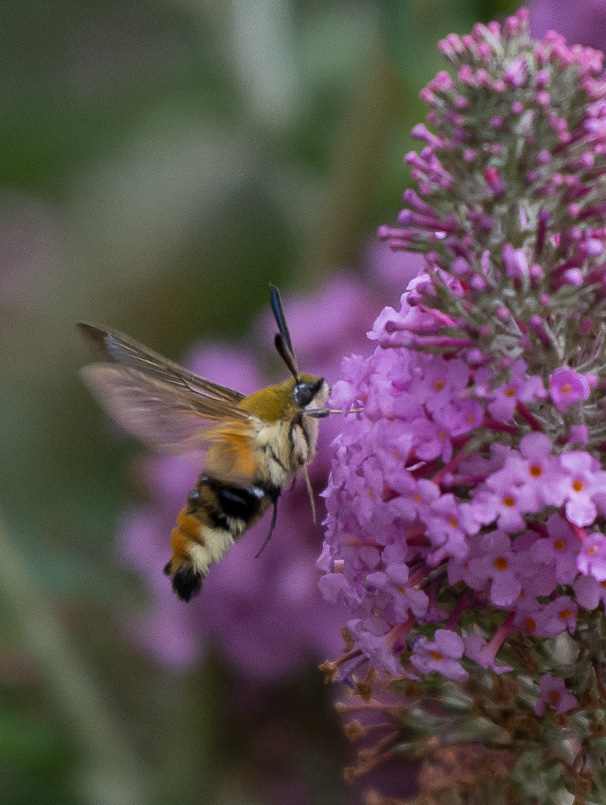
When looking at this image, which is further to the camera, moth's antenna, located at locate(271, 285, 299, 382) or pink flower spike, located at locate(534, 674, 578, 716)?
moth's antenna, located at locate(271, 285, 299, 382)

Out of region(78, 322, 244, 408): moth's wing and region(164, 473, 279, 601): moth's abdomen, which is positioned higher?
region(78, 322, 244, 408): moth's wing

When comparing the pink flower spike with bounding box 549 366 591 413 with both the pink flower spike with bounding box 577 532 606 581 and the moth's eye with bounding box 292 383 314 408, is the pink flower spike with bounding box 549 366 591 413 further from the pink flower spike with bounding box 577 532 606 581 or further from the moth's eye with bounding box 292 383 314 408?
the moth's eye with bounding box 292 383 314 408

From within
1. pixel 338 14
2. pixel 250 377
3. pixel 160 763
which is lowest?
pixel 160 763

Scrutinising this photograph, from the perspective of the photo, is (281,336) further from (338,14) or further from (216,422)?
(338,14)

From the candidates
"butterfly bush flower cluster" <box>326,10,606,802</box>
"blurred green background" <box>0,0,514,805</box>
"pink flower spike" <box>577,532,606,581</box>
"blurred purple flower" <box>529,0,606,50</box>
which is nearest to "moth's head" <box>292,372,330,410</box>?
"butterfly bush flower cluster" <box>326,10,606,802</box>

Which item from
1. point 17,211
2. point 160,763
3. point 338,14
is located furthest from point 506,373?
point 17,211

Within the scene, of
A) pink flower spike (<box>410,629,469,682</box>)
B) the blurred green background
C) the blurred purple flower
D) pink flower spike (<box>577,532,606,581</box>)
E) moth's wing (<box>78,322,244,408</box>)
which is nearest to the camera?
pink flower spike (<box>577,532,606,581</box>)

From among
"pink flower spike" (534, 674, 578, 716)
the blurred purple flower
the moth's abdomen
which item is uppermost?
the blurred purple flower

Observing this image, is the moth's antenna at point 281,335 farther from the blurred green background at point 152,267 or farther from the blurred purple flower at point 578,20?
the blurred purple flower at point 578,20
